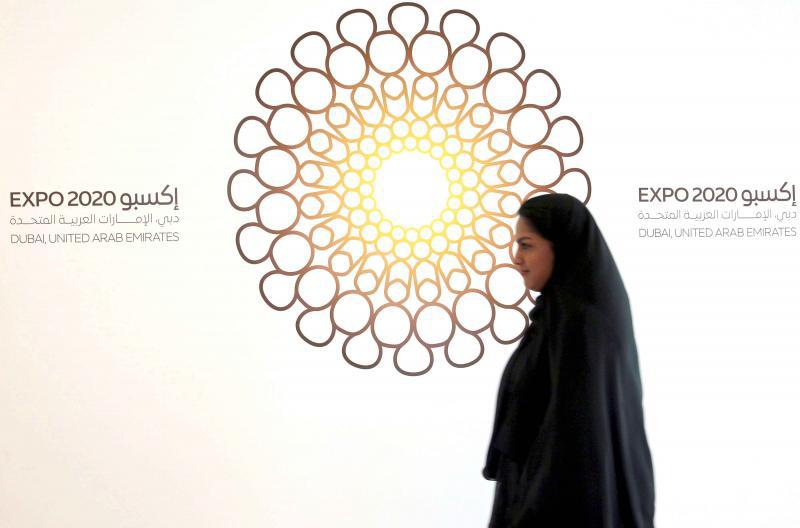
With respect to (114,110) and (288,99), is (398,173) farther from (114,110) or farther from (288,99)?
(114,110)

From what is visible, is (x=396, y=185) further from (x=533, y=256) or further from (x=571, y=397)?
(x=571, y=397)

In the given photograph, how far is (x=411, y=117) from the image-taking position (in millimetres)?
2670

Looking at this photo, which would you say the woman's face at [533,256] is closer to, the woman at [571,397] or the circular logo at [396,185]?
the woman at [571,397]

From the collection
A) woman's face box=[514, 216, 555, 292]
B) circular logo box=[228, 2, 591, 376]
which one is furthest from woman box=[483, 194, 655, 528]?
circular logo box=[228, 2, 591, 376]

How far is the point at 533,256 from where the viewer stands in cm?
182

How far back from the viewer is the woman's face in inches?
71.2

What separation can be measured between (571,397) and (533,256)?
32cm

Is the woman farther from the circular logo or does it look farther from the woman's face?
the circular logo

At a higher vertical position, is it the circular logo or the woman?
the circular logo

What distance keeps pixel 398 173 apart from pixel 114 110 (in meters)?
0.90

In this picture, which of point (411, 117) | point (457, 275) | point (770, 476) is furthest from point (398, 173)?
point (770, 476)

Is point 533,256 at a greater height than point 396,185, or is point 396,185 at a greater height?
point 396,185

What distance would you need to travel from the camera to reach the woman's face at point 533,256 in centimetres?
181

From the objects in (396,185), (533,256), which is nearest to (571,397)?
(533,256)
